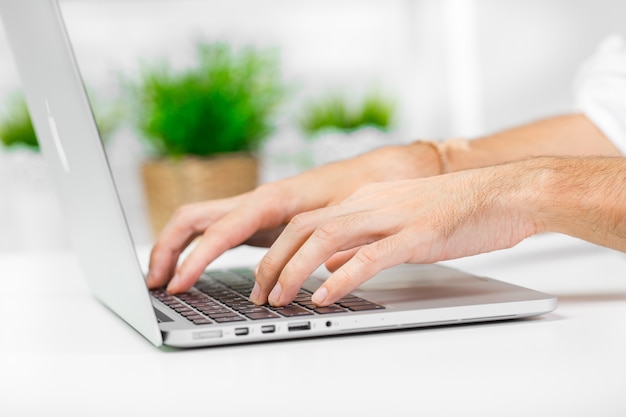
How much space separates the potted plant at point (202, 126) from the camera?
2545 millimetres

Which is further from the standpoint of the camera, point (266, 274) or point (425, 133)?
point (425, 133)

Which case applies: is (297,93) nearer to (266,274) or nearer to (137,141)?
(137,141)

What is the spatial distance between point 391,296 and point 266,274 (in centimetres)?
11

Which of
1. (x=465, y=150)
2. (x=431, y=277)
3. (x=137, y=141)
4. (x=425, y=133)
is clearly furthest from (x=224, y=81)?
(x=431, y=277)

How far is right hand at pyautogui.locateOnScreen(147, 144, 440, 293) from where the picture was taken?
967mm

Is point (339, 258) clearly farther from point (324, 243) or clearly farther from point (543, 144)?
point (543, 144)

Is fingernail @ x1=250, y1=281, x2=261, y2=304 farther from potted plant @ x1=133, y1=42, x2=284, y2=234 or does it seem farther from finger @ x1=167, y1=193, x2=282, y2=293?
potted plant @ x1=133, y1=42, x2=284, y2=234

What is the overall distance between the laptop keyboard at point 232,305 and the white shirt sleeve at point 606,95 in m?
0.62

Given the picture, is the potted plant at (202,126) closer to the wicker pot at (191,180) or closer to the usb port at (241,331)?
the wicker pot at (191,180)

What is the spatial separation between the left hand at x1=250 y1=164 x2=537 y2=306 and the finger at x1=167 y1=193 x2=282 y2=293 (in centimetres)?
15

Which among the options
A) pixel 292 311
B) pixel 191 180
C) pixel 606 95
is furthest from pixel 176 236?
pixel 191 180

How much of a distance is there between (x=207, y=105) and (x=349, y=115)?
449 millimetres

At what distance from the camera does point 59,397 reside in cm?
59

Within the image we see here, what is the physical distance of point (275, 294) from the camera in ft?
2.55
